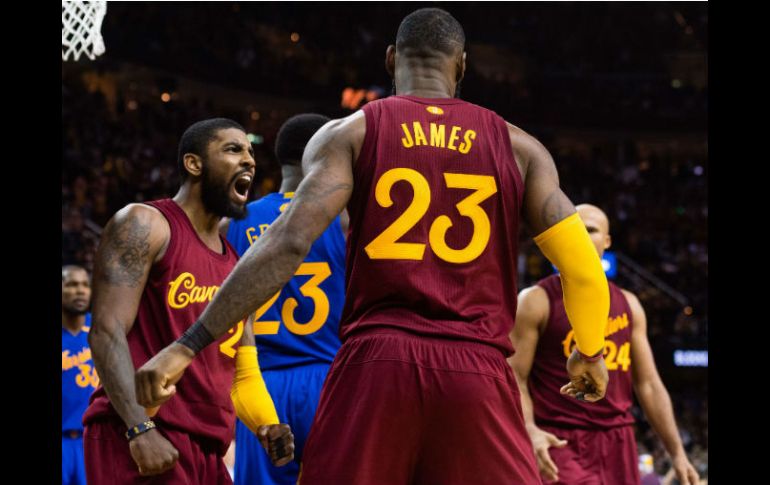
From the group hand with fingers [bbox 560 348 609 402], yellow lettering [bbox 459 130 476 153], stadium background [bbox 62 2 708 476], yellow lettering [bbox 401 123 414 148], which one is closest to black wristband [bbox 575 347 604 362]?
hand with fingers [bbox 560 348 609 402]

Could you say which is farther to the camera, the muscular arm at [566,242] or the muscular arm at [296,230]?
the muscular arm at [566,242]

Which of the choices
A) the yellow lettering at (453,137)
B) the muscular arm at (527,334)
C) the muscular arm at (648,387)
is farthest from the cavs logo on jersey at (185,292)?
the muscular arm at (648,387)

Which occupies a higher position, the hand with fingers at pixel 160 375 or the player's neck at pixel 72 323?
the hand with fingers at pixel 160 375

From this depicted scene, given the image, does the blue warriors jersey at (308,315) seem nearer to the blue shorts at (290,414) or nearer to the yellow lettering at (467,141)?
the blue shorts at (290,414)

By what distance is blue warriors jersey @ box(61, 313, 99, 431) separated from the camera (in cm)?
770

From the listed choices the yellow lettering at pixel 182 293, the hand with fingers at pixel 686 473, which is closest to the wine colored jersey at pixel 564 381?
the hand with fingers at pixel 686 473

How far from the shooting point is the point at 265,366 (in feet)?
16.2

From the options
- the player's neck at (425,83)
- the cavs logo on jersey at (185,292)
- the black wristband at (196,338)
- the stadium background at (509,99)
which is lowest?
the black wristband at (196,338)

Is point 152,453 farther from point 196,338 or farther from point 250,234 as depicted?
point 250,234

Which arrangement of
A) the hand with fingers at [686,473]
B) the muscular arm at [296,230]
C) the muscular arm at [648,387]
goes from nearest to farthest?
the muscular arm at [296,230] < the hand with fingers at [686,473] < the muscular arm at [648,387]

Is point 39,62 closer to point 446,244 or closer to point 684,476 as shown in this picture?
point 446,244

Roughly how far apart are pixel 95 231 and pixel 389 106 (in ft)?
41.8

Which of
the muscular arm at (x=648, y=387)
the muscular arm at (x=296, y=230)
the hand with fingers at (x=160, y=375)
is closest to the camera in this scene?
the hand with fingers at (x=160, y=375)

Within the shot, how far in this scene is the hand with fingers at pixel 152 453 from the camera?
357 cm
